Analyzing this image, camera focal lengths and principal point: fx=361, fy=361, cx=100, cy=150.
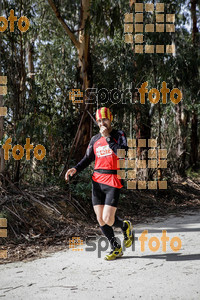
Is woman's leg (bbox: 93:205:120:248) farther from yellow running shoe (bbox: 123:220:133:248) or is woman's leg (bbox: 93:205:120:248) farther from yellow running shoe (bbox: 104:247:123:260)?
yellow running shoe (bbox: 123:220:133:248)

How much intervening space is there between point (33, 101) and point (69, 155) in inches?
63.9

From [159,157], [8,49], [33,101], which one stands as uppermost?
A: [8,49]

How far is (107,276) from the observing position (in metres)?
4.11

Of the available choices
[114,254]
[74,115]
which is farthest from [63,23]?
[114,254]

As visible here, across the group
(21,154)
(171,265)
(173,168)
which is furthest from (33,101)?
(173,168)

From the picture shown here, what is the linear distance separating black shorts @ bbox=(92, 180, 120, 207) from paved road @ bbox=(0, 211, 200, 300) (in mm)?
779

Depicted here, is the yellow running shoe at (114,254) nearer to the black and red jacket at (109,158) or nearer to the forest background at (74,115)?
the black and red jacket at (109,158)

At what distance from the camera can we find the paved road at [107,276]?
3568 mm

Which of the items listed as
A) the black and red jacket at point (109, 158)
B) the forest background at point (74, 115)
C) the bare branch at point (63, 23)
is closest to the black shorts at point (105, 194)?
the black and red jacket at point (109, 158)

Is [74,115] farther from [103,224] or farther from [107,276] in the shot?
[107,276]

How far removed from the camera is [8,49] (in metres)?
8.13

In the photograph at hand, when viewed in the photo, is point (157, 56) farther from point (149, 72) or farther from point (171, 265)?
point (171, 265)

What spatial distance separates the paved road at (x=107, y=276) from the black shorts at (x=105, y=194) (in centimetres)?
78

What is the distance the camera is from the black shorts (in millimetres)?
4734
